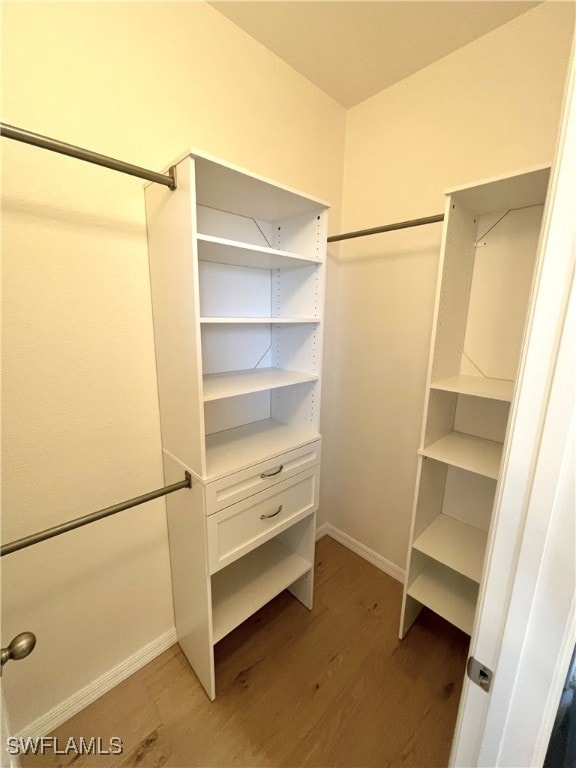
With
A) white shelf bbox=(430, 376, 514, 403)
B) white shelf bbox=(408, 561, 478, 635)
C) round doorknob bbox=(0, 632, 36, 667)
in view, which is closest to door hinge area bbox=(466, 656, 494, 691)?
round doorknob bbox=(0, 632, 36, 667)

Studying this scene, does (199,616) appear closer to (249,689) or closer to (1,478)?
(249,689)

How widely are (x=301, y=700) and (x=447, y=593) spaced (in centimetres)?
84

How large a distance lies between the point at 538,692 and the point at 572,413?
407 mm

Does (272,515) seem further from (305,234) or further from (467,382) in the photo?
(305,234)

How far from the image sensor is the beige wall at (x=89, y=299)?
1.01 metres

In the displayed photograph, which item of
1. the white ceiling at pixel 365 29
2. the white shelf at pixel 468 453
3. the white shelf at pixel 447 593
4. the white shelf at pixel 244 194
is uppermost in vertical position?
the white ceiling at pixel 365 29

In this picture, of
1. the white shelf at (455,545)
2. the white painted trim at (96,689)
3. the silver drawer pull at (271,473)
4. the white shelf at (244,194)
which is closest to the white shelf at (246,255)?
the white shelf at (244,194)

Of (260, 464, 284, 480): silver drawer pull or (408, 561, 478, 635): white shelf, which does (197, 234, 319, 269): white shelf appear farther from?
(408, 561, 478, 635): white shelf

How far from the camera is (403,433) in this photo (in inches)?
75.2

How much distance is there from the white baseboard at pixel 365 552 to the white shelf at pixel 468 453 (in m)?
0.98

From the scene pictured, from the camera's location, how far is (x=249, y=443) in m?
1.51

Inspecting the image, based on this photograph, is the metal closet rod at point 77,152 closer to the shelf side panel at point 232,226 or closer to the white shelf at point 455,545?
the shelf side panel at point 232,226

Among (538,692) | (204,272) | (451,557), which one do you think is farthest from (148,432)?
(451,557)

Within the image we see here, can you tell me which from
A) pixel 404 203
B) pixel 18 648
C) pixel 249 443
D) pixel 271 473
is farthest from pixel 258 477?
pixel 404 203
